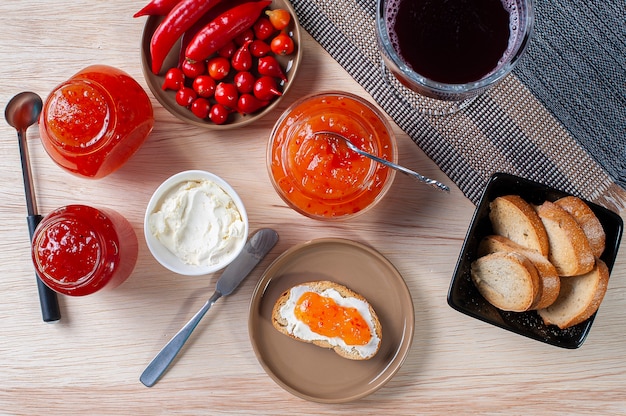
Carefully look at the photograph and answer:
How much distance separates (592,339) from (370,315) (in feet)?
1.76

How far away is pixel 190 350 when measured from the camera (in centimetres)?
146

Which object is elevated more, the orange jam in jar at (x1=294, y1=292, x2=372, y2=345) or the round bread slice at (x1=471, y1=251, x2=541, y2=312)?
the round bread slice at (x1=471, y1=251, x2=541, y2=312)

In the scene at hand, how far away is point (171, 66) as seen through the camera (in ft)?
4.67

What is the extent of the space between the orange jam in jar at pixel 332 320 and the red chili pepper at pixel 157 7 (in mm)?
736

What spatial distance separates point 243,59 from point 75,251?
0.56 meters

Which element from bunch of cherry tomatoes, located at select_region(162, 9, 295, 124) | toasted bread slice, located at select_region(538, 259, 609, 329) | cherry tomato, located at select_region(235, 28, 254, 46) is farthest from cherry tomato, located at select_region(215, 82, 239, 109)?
toasted bread slice, located at select_region(538, 259, 609, 329)

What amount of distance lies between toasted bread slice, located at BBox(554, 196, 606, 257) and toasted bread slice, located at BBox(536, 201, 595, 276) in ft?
0.05

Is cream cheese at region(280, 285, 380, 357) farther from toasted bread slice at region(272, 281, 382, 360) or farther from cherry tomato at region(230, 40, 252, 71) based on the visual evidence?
cherry tomato at region(230, 40, 252, 71)

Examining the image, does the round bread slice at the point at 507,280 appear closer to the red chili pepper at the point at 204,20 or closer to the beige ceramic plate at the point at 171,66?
the beige ceramic plate at the point at 171,66

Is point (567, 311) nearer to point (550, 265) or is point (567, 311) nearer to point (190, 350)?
point (550, 265)

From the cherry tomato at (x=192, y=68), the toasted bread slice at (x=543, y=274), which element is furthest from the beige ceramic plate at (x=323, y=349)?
the cherry tomato at (x=192, y=68)

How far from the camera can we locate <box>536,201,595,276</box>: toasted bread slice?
1231 millimetres

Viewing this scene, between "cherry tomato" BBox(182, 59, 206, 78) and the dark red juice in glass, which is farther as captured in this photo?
"cherry tomato" BBox(182, 59, 206, 78)

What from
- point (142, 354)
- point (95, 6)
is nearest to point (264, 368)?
point (142, 354)
